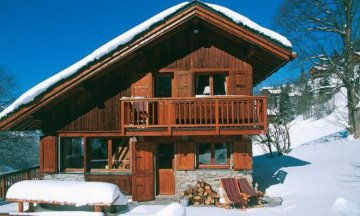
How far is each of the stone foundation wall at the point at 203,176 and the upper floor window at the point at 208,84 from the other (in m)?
3.22

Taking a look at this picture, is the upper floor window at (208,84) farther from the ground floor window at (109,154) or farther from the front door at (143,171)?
the ground floor window at (109,154)

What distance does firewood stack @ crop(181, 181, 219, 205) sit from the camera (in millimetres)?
11031

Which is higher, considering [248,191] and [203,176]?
[203,176]

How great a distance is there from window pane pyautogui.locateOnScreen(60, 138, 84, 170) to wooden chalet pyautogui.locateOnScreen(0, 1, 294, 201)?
1.6 inches

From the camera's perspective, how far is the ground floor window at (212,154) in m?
12.0

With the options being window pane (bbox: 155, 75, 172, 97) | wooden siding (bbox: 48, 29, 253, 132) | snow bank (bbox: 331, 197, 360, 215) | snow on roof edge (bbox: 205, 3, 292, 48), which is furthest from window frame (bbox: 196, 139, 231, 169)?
snow on roof edge (bbox: 205, 3, 292, 48)

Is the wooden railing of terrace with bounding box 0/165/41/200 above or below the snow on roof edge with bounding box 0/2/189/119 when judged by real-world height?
below

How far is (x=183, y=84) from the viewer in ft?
40.0

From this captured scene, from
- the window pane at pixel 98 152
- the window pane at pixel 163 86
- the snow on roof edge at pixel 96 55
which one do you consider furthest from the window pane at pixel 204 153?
the snow on roof edge at pixel 96 55

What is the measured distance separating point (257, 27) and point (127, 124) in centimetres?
608

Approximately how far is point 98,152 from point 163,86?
12.6 ft

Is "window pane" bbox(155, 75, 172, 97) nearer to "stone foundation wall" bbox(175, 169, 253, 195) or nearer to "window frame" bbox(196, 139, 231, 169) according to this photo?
"window frame" bbox(196, 139, 231, 169)

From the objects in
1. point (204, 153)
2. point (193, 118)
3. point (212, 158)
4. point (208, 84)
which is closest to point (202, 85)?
point (208, 84)

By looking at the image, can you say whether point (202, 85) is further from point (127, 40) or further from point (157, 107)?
point (127, 40)
